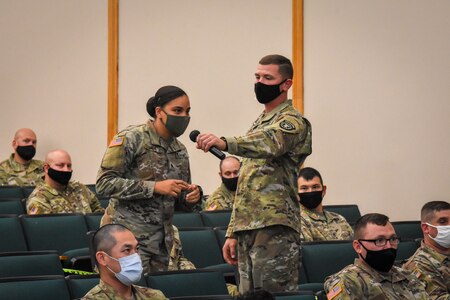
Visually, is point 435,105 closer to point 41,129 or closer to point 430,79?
point 430,79

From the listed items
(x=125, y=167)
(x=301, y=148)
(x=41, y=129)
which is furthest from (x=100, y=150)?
(x=301, y=148)

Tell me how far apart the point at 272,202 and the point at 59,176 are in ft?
11.9

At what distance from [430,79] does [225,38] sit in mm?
2136

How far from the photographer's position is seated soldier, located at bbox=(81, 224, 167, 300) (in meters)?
4.27

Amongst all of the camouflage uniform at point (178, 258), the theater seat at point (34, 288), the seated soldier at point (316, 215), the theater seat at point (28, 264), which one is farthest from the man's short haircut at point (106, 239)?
the seated soldier at point (316, 215)

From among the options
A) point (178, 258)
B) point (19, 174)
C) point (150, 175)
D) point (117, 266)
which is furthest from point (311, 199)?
point (19, 174)

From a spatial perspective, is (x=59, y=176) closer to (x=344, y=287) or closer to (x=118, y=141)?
(x=118, y=141)

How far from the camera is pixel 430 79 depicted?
8.89 metres

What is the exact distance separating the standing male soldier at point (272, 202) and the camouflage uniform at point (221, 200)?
3896mm

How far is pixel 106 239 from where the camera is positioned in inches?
174

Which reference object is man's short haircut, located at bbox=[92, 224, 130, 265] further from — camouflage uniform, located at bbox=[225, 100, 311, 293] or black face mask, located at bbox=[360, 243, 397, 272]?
black face mask, located at bbox=[360, 243, 397, 272]

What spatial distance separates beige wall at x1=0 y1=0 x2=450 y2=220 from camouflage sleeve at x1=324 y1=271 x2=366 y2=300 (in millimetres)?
4454

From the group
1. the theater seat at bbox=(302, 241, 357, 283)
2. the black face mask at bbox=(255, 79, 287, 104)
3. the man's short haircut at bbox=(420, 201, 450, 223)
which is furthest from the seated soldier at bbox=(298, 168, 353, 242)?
the black face mask at bbox=(255, 79, 287, 104)

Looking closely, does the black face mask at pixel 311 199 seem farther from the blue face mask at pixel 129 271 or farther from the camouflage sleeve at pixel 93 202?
the blue face mask at pixel 129 271
